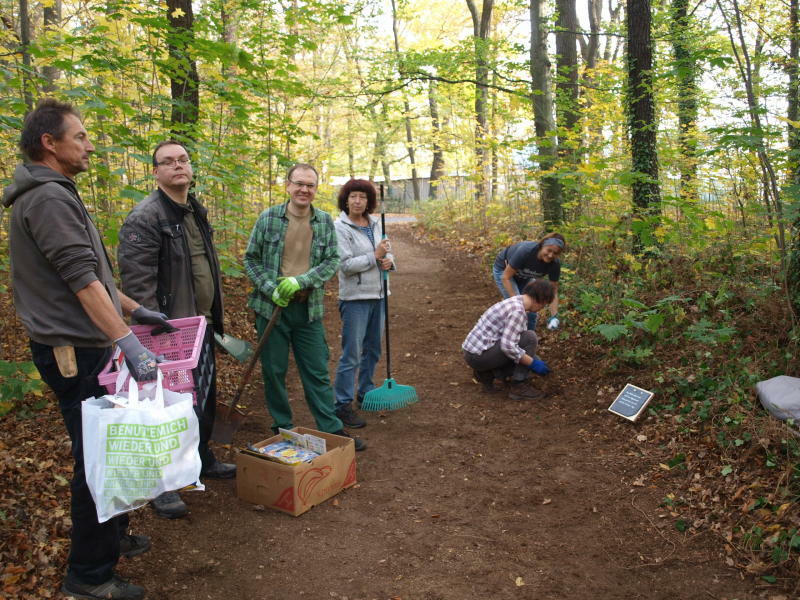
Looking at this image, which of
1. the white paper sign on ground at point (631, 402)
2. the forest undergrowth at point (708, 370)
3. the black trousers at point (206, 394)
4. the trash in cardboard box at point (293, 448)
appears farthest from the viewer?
the white paper sign on ground at point (631, 402)

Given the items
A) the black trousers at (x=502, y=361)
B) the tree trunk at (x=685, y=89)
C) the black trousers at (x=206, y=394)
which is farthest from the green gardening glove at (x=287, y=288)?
the tree trunk at (x=685, y=89)

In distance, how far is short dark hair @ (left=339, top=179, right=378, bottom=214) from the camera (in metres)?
4.91

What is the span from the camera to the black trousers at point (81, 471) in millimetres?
2518

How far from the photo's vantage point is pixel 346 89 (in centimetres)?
1083

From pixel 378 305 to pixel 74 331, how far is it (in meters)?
2.91

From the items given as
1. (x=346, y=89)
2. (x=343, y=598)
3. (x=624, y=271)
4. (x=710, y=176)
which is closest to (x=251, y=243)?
(x=343, y=598)

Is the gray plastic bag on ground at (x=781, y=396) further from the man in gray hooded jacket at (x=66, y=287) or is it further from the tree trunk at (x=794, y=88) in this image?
the man in gray hooded jacket at (x=66, y=287)

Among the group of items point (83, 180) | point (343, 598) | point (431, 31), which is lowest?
point (343, 598)

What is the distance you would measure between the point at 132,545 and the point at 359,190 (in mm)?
3031

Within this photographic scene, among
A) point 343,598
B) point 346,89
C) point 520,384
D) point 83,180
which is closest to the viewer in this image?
point 343,598

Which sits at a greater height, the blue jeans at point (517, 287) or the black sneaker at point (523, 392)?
the blue jeans at point (517, 287)

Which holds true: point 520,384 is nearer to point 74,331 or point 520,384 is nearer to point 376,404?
point 376,404

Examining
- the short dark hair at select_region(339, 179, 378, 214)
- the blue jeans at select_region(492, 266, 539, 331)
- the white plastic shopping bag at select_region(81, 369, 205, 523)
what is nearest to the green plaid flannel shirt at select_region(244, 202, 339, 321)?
the short dark hair at select_region(339, 179, 378, 214)

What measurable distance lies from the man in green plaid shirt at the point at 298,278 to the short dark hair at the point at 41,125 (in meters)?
1.76
